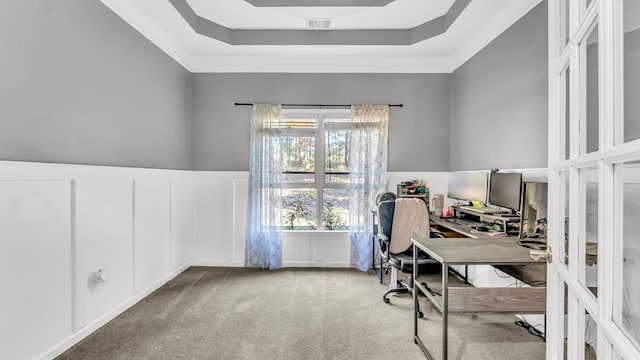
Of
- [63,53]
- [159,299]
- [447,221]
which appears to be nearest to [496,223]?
[447,221]

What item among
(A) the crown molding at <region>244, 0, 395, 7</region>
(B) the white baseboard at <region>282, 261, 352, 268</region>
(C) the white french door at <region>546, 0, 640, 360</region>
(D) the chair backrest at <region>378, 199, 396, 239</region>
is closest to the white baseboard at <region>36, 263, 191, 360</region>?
(B) the white baseboard at <region>282, 261, 352, 268</region>

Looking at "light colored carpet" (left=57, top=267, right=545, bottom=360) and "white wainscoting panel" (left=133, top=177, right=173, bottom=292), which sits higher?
"white wainscoting panel" (left=133, top=177, right=173, bottom=292)

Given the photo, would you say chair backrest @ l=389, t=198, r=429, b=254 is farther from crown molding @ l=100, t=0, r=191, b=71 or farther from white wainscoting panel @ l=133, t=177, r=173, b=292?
crown molding @ l=100, t=0, r=191, b=71

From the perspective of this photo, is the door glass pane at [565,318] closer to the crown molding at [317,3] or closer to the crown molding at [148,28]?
the crown molding at [317,3]

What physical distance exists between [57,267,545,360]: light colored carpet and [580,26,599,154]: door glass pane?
1.94 meters

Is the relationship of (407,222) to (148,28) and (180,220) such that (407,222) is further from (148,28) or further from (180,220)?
(148,28)

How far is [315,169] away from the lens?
4.38m

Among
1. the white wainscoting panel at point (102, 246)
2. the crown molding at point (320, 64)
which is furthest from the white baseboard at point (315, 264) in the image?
the crown molding at point (320, 64)

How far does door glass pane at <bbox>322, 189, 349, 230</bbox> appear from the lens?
4.39 metres

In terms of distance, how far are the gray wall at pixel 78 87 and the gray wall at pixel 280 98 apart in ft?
2.37

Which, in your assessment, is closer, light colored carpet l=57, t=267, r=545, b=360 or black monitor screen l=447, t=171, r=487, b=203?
light colored carpet l=57, t=267, r=545, b=360

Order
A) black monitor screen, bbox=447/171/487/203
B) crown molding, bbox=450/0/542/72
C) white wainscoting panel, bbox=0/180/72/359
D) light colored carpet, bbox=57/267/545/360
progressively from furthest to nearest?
black monitor screen, bbox=447/171/487/203 < crown molding, bbox=450/0/542/72 < light colored carpet, bbox=57/267/545/360 < white wainscoting panel, bbox=0/180/72/359

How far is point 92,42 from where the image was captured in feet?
8.17

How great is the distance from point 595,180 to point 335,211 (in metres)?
3.68
